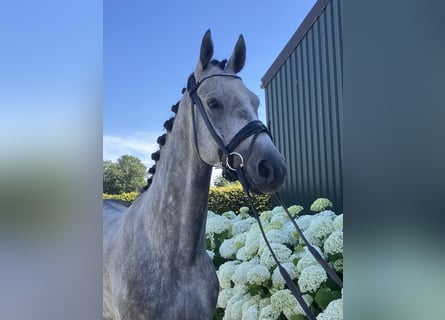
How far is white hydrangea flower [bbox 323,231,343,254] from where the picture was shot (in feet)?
4.29

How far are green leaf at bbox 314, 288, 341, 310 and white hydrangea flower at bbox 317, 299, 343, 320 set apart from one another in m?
0.08

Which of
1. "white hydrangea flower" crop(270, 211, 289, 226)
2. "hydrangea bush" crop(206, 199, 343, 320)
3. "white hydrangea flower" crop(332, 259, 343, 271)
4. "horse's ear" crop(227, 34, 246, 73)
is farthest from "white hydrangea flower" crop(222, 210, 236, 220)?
"horse's ear" crop(227, 34, 246, 73)

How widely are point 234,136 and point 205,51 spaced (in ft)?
1.06

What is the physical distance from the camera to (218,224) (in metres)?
1.72

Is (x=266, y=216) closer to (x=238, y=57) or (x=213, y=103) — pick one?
(x=213, y=103)

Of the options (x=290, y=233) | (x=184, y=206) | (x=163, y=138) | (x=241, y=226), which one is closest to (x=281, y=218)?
(x=290, y=233)

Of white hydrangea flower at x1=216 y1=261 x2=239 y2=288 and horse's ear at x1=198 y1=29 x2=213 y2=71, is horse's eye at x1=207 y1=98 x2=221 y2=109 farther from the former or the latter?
white hydrangea flower at x1=216 y1=261 x2=239 y2=288

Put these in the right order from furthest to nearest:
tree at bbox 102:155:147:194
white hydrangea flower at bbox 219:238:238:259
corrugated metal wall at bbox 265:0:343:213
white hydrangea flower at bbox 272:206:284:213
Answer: white hydrangea flower at bbox 219:238:238:259
tree at bbox 102:155:147:194
white hydrangea flower at bbox 272:206:284:213
corrugated metal wall at bbox 265:0:343:213

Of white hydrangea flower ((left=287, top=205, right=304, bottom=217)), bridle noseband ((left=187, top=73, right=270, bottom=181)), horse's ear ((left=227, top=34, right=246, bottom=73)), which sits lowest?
white hydrangea flower ((left=287, top=205, right=304, bottom=217))

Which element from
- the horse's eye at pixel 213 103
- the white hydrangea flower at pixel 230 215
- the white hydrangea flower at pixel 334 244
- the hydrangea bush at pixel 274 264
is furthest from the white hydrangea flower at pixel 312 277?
the horse's eye at pixel 213 103
